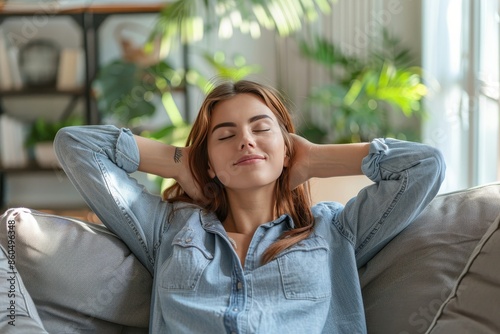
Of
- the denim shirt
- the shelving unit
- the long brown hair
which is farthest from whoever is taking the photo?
the shelving unit

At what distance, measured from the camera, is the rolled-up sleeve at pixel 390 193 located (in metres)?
1.72

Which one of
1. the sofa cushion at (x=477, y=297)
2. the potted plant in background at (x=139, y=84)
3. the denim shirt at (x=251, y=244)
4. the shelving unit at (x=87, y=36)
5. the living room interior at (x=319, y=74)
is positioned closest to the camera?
the sofa cushion at (x=477, y=297)

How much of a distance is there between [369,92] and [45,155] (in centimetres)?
230

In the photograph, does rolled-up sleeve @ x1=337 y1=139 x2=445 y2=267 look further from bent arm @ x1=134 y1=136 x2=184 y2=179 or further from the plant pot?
the plant pot

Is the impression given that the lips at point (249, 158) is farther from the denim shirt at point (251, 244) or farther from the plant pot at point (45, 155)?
the plant pot at point (45, 155)

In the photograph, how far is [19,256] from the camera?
1707 millimetres

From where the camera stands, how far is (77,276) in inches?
66.9

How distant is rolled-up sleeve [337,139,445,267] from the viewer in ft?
5.66

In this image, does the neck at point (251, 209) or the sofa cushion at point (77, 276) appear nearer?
the sofa cushion at point (77, 276)

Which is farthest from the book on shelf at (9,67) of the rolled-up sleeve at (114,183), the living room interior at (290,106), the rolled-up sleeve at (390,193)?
the rolled-up sleeve at (390,193)

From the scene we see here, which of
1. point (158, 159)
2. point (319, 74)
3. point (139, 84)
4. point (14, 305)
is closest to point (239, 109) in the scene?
point (158, 159)

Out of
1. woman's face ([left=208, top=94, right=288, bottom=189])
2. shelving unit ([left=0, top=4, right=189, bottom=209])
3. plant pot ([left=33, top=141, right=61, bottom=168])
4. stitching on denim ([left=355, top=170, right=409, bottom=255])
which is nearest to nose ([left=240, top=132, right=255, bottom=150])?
woman's face ([left=208, top=94, right=288, bottom=189])

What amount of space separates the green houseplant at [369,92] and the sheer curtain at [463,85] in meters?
0.11

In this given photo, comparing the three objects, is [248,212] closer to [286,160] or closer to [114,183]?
[286,160]
